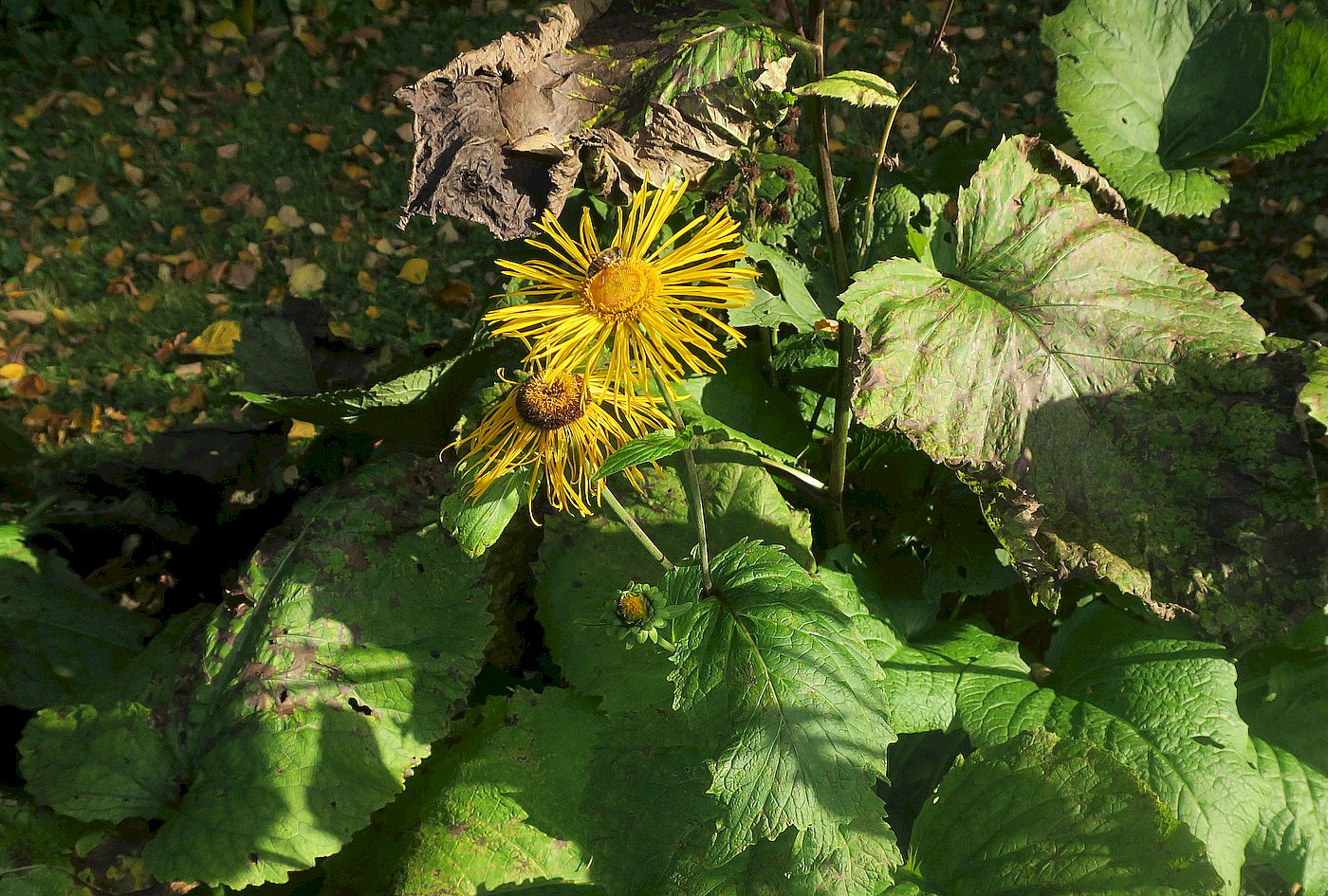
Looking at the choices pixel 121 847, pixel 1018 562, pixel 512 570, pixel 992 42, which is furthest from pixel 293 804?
pixel 992 42

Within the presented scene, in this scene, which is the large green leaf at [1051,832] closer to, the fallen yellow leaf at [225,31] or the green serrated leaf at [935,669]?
the green serrated leaf at [935,669]

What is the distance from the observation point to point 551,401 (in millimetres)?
1485

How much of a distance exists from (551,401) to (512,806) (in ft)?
2.70

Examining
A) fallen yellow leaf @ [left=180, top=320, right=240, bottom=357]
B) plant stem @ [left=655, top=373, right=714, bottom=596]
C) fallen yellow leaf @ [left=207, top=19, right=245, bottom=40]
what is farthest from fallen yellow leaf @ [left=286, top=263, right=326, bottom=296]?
plant stem @ [left=655, top=373, right=714, bottom=596]

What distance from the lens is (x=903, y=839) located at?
193 centimetres

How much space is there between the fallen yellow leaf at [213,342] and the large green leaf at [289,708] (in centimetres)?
191

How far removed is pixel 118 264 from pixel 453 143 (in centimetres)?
320

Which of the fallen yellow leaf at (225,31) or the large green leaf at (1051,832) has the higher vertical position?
the fallen yellow leaf at (225,31)

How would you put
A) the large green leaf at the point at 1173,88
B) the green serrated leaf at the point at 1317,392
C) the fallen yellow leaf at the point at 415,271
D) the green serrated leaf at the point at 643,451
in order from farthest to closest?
the fallen yellow leaf at the point at 415,271, the large green leaf at the point at 1173,88, the green serrated leaf at the point at 1317,392, the green serrated leaf at the point at 643,451

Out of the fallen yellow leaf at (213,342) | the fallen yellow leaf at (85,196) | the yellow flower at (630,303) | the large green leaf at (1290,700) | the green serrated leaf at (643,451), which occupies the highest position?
the yellow flower at (630,303)

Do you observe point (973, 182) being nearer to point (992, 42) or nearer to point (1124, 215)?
point (1124, 215)

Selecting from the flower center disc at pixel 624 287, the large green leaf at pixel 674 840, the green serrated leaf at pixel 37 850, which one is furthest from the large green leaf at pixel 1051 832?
the green serrated leaf at pixel 37 850

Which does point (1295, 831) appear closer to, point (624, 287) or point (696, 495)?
point (696, 495)

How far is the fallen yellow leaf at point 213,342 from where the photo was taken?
3613 millimetres
